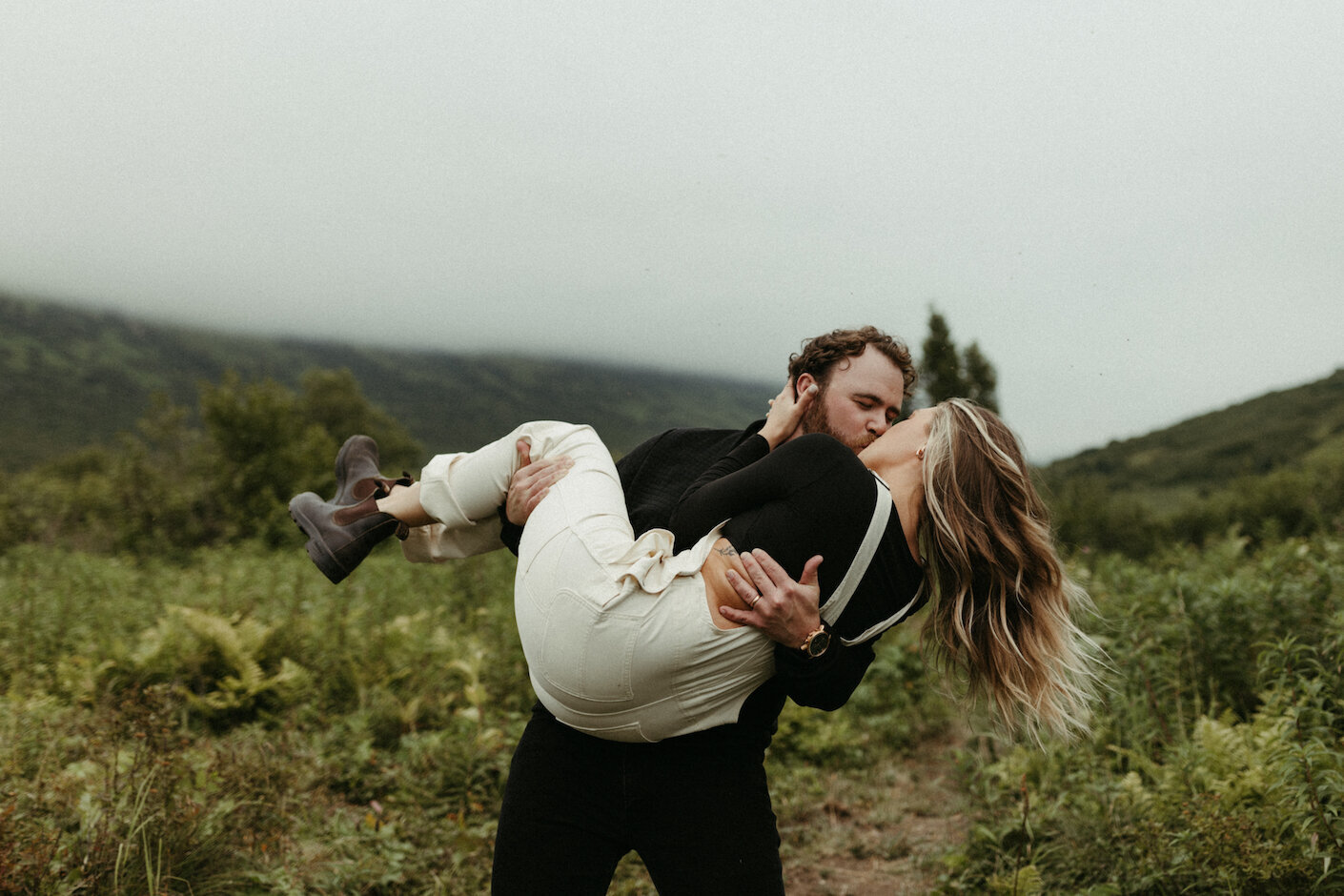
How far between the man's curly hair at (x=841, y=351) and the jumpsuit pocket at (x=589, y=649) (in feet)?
3.84

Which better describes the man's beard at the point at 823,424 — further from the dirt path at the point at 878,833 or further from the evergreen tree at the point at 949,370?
the dirt path at the point at 878,833

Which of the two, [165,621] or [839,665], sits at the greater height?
[839,665]

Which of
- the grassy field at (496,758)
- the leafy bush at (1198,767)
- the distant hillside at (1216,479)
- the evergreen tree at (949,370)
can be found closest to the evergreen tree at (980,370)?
the evergreen tree at (949,370)

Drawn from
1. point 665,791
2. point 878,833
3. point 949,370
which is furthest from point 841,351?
point 949,370

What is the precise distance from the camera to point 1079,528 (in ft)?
51.9

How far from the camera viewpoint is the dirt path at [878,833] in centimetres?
388

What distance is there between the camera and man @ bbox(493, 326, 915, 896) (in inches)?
70.3

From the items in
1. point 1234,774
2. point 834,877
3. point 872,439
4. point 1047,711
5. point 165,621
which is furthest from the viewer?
point 165,621

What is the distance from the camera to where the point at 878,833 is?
4.44 metres

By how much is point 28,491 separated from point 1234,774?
73.8ft

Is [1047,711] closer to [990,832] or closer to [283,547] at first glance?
[990,832]

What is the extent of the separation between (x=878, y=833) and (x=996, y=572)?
3171 millimetres

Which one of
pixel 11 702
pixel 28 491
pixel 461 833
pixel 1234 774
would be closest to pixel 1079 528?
pixel 1234 774

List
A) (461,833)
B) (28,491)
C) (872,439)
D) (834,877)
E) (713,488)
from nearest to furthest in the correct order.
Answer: (713,488) < (872,439) < (461,833) < (834,877) < (28,491)
